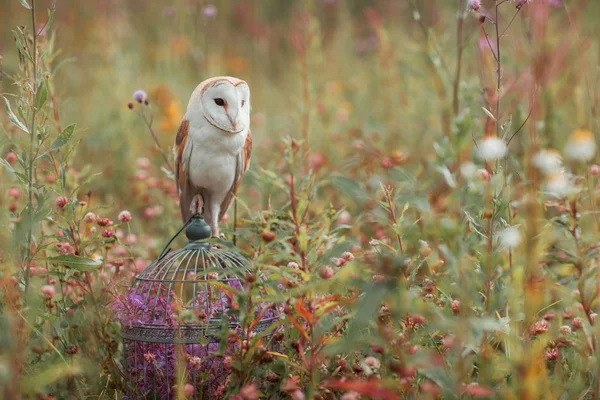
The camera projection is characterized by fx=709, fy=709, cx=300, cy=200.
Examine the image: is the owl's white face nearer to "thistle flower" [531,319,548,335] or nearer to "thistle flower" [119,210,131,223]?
"thistle flower" [119,210,131,223]

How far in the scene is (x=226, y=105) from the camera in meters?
1.65

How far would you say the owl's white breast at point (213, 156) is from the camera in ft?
5.58

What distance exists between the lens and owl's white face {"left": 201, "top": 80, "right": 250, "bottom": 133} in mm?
1635

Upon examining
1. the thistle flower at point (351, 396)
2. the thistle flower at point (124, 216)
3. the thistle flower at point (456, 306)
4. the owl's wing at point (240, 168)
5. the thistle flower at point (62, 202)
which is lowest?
the thistle flower at point (351, 396)

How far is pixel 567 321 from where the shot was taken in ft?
6.16

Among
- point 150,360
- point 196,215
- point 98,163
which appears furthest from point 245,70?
point 150,360

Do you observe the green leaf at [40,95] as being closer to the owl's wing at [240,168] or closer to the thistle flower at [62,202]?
the thistle flower at [62,202]

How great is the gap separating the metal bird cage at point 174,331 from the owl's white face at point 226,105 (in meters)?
0.24

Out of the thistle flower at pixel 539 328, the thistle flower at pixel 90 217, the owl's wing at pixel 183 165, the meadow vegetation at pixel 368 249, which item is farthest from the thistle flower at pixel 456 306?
the thistle flower at pixel 90 217

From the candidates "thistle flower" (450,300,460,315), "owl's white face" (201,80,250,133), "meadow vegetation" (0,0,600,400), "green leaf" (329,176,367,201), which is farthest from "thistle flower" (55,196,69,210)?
"thistle flower" (450,300,460,315)

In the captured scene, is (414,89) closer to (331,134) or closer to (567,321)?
(331,134)

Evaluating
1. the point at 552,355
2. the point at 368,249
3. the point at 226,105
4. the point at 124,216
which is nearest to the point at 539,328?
the point at 552,355

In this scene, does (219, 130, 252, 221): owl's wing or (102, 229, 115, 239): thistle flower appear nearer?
(102, 229, 115, 239): thistle flower

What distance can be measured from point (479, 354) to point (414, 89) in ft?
8.58
